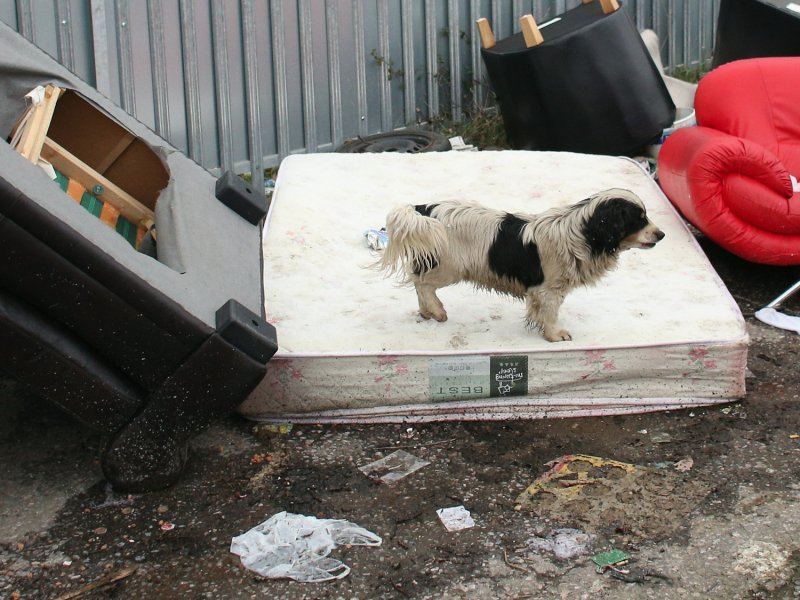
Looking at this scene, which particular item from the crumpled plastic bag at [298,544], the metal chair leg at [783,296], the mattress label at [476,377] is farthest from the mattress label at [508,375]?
the metal chair leg at [783,296]

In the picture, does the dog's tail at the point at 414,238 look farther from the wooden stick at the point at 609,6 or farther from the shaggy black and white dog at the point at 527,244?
the wooden stick at the point at 609,6

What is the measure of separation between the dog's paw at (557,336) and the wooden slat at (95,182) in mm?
1627

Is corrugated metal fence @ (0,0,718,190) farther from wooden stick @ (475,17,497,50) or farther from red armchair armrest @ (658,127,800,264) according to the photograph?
red armchair armrest @ (658,127,800,264)

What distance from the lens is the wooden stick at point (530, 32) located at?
19.8ft

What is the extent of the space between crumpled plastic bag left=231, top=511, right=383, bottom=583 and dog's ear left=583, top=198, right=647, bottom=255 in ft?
4.14

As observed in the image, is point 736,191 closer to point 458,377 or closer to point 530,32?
point 458,377

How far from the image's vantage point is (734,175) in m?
4.62

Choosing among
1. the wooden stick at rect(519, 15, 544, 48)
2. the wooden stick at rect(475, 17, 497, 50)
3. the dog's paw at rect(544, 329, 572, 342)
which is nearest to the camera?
the dog's paw at rect(544, 329, 572, 342)

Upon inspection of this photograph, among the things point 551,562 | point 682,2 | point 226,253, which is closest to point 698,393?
point 551,562

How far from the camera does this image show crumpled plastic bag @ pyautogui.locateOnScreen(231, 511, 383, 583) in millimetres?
2875

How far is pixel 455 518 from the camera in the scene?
10.2ft

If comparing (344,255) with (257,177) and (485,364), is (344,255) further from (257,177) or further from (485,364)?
(257,177)

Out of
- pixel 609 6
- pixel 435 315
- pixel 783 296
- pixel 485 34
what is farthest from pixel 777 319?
pixel 485 34

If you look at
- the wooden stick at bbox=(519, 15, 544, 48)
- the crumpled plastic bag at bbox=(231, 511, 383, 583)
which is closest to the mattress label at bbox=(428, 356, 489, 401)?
the crumpled plastic bag at bbox=(231, 511, 383, 583)
